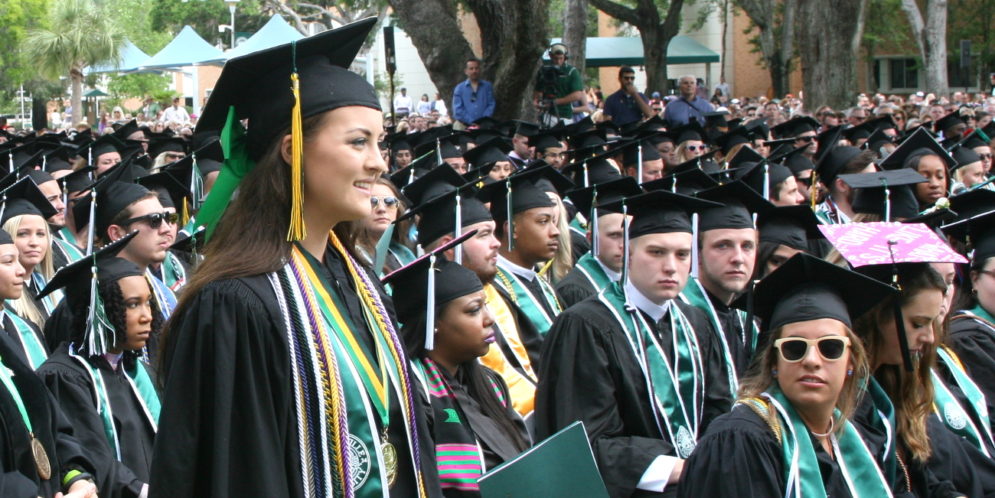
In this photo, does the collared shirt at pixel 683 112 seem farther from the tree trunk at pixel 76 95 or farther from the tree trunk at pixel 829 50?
the tree trunk at pixel 76 95

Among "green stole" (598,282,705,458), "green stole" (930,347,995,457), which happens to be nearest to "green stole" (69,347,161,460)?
"green stole" (598,282,705,458)

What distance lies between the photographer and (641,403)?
4645 mm

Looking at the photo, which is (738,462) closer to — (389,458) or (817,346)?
(817,346)

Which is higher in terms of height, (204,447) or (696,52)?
(696,52)

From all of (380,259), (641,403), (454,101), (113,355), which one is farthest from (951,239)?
(454,101)

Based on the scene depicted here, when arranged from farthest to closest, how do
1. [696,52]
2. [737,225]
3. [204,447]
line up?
[696,52] → [737,225] → [204,447]

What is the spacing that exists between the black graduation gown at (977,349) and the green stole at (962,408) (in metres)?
0.11

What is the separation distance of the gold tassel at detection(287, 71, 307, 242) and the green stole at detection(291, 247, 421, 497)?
0.22ft

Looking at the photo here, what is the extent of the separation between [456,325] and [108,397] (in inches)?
59.8

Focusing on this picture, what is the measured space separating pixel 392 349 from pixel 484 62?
45.1 feet

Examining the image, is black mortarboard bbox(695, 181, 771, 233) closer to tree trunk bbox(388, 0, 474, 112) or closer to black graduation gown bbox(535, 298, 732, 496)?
black graduation gown bbox(535, 298, 732, 496)

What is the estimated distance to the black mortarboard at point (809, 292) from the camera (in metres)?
3.82

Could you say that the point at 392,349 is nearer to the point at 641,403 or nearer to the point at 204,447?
the point at 204,447

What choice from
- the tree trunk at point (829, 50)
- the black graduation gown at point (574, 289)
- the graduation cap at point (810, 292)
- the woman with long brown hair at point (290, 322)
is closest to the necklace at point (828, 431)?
the graduation cap at point (810, 292)
